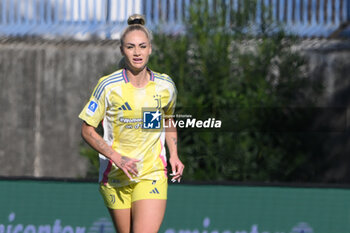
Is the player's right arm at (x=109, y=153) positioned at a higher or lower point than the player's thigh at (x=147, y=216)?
higher

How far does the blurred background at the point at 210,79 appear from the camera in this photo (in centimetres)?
852

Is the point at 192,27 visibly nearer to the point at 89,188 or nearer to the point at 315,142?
the point at 315,142

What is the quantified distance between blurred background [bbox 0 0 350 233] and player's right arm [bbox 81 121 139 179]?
3.94 meters

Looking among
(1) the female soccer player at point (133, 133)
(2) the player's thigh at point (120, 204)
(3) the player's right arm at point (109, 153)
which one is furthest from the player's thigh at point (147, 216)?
(3) the player's right arm at point (109, 153)

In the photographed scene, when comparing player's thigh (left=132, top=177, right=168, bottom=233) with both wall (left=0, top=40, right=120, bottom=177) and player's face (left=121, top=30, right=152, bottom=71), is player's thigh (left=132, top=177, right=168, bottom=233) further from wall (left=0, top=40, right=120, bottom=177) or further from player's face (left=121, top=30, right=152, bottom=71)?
wall (left=0, top=40, right=120, bottom=177)

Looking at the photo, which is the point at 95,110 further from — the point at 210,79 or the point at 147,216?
the point at 210,79

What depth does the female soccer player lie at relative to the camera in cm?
446

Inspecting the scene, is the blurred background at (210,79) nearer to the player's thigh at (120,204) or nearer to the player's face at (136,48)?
the player's thigh at (120,204)

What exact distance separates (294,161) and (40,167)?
12.0ft

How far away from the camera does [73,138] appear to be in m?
9.52

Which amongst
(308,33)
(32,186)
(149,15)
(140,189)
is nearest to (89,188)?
(32,186)

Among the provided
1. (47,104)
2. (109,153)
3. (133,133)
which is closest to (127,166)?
(109,153)

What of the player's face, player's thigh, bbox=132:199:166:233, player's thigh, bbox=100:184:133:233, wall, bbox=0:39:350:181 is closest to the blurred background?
wall, bbox=0:39:350:181

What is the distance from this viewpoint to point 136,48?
14.5 ft
